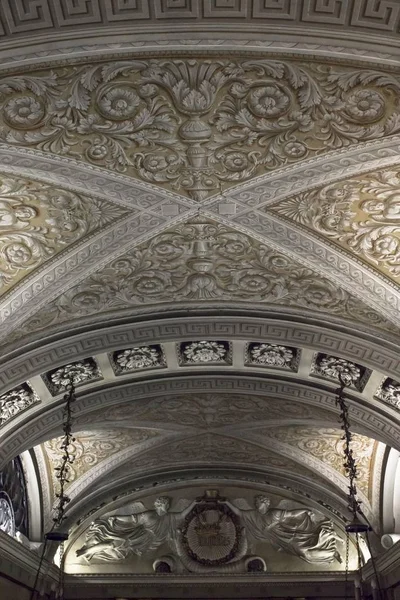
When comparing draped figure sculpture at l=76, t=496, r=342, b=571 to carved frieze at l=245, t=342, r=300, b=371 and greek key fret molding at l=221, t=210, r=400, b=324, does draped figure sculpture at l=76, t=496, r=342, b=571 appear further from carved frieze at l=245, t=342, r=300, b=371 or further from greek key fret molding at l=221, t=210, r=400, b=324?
greek key fret molding at l=221, t=210, r=400, b=324

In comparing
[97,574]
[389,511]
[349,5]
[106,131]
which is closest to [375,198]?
[349,5]

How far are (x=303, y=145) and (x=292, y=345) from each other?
3774mm

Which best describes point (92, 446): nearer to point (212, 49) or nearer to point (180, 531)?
point (180, 531)

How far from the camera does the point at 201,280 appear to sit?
951cm

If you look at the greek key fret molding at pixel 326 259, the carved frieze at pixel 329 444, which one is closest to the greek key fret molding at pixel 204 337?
the greek key fret molding at pixel 326 259

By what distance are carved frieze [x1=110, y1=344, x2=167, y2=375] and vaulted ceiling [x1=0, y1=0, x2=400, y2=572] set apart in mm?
36

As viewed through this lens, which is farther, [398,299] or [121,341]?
[121,341]

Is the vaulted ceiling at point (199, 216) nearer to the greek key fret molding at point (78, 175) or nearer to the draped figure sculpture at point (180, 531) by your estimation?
the greek key fret molding at point (78, 175)

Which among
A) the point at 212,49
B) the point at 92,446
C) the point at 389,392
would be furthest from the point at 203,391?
the point at 212,49

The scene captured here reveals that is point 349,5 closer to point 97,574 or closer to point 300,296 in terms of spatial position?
point 300,296

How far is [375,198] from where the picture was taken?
26.1 ft

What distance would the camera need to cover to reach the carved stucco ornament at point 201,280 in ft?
29.1

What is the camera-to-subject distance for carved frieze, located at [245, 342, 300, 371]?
10547 mm

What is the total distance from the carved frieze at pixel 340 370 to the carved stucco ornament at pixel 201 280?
1172 mm
